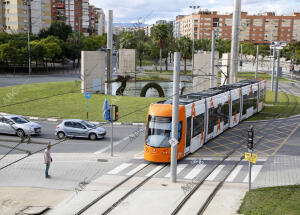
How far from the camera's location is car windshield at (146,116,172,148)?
1697 centimetres

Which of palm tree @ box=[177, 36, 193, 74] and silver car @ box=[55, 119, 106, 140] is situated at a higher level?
palm tree @ box=[177, 36, 193, 74]

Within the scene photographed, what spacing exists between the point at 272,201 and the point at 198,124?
24.8 feet

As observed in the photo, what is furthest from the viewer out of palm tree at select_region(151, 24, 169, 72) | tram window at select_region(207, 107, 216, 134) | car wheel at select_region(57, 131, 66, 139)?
palm tree at select_region(151, 24, 169, 72)

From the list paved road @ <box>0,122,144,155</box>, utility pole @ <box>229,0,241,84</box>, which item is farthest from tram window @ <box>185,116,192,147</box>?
utility pole @ <box>229,0,241,84</box>

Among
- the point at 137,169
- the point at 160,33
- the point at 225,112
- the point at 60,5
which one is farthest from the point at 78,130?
the point at 60,5

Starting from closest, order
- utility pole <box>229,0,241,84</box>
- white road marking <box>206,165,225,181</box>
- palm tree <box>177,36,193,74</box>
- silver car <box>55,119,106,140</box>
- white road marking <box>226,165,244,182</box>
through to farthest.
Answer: white road marking <box>226,165,244,182</box> < white road marking <box>206,165,225,181</box> < silver car <box>55,119,106,140</box> < utility pole <box>229,0,241,84</box> < palm tree <box>177,36,193,74</box>

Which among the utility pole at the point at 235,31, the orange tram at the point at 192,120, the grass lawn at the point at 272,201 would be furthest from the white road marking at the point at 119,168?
the utility pole at the point at 235,31

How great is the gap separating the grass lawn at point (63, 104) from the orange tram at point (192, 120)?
24.5ft

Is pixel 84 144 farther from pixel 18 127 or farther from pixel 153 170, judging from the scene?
pixel 153 170

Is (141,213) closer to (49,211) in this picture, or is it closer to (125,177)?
(49,211)

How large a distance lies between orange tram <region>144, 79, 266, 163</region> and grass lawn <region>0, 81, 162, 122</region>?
748 cm

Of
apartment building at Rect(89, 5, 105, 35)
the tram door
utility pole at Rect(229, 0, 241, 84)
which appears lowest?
the tram door

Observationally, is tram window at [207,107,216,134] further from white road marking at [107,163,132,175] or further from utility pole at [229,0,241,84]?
utility pole at [229,0,241,84]

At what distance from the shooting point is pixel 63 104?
34094mm
